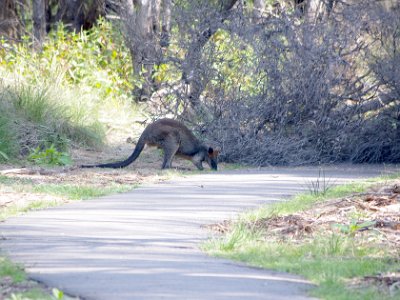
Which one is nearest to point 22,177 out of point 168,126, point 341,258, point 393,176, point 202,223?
point 168,126

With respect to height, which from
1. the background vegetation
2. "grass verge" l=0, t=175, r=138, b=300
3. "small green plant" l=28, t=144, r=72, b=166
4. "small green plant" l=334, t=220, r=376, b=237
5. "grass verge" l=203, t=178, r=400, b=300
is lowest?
"grass verge" l=203, t=178, r=400, b=300

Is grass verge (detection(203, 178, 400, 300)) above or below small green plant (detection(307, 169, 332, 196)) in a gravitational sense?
below

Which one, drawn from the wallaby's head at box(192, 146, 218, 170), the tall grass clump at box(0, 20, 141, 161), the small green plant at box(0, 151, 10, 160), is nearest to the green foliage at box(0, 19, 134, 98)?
the tall grass clump at box(0, 20, 141, 161)

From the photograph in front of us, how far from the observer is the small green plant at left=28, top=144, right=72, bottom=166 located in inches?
626

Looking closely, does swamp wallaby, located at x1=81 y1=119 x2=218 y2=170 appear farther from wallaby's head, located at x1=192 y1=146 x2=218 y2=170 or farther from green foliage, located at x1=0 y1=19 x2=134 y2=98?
green foliage, located at x1=0 y1=19 x2=134 y2=98

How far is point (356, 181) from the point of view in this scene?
1373 centimetres

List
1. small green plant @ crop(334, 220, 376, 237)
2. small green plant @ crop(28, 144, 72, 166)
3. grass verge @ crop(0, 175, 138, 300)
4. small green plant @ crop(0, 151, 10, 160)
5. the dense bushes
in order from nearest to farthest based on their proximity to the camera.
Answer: small green plant @ crop(334, 220, 376, 237)
grass verge @ crop(0, 175, 138, 300)
small green plant @ crop(0, 151, 10, 160)
small green plant @ crop(28, 144, 72, 166)
the dense bushes

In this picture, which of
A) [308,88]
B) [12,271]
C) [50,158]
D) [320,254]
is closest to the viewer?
[12,271]

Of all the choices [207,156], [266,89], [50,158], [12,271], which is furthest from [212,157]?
[12,271]

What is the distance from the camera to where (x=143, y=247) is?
805 cm

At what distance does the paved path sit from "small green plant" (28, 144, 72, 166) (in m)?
3.61

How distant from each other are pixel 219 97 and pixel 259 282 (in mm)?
11078

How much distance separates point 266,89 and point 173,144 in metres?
2.39

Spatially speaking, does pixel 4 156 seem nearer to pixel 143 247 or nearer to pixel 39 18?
pixel 143 247
